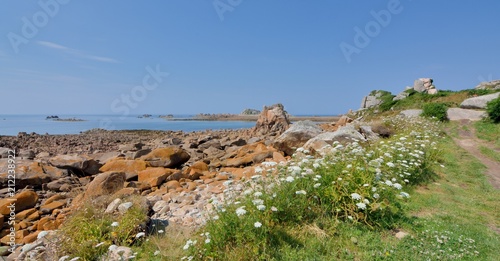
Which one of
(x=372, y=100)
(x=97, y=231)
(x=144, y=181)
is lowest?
(x=144, y=181)

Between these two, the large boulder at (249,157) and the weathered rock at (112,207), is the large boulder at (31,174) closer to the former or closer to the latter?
the weathered rock at (112,207)

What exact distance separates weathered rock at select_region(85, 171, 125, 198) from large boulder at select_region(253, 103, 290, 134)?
1112cm

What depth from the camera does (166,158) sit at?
10.2m

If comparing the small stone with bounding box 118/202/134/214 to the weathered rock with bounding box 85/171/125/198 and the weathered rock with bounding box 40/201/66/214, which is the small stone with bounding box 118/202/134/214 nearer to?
the weathered rock with bounding box 85/171/125/198

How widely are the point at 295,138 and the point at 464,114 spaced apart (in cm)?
1721

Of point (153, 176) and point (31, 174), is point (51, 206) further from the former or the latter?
point (153, 176)

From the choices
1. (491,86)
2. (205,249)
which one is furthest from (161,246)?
(491,86)

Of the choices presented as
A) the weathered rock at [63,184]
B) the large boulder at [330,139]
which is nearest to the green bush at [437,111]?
the large boulder at [330,139]

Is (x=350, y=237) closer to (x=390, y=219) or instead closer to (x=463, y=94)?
(x=390, y=219)

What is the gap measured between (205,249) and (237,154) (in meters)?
7.47

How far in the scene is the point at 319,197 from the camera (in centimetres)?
448

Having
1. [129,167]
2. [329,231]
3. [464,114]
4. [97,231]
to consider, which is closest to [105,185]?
[97,231]

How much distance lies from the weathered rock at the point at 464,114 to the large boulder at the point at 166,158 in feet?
64.1

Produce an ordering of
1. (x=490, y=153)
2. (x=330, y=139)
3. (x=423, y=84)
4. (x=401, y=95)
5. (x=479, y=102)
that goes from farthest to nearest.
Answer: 1. (x=423, y=84)
2. (x=401, y=95)
3. (x=479, y=102)
4. (x=490, y=153)
5. (x=330, y=139)
